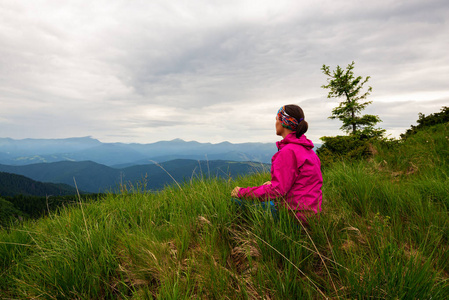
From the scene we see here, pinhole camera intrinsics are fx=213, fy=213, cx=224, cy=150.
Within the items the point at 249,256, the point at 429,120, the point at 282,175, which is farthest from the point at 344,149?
the point at 249,256

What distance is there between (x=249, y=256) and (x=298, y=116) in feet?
6.38

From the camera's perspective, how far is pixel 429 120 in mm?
11250

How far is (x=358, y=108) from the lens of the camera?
20469 millimetres

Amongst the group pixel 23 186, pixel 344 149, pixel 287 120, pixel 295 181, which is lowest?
pixel 23 186

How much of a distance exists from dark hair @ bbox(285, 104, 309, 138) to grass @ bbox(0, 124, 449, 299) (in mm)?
1128

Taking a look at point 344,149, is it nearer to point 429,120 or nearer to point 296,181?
point 429,120

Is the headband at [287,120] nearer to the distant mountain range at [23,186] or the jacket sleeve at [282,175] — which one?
the jacket sleeve at [282,175]

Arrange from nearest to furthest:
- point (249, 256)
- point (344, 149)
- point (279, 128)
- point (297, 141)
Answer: point (249, 256) → point (297, 141) → point (279, 128) → point (344, 149)

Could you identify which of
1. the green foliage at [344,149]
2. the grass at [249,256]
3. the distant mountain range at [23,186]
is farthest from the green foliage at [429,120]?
the distant mountain range at [23,186]

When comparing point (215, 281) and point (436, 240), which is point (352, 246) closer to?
point (436, 240)

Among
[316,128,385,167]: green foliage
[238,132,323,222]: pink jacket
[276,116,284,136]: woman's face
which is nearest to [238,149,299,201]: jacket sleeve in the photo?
[238,132,323,222]: pink jacket

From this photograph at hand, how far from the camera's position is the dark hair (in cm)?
288

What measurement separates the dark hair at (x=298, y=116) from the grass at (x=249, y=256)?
113 centimetres

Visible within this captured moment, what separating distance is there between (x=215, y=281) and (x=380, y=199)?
3.00 meters
